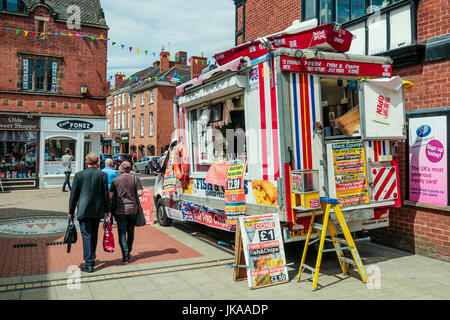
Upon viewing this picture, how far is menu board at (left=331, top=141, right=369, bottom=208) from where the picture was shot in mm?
5535

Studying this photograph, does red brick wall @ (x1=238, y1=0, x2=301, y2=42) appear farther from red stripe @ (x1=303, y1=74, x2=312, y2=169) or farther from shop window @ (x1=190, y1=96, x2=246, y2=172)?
red stripe @ (x1=303, y1=74, x2=312, y2=169)

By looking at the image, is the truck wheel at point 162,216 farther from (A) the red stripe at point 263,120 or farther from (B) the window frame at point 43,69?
(B) the window frame at point 43,69

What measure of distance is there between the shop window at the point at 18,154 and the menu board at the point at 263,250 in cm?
1684

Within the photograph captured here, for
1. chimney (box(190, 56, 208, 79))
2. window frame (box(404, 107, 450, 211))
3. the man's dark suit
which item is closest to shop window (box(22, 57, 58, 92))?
chimney (box(190, 56, 208, 79))

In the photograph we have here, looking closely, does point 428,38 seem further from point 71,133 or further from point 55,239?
point 71,133

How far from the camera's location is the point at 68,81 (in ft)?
66.6

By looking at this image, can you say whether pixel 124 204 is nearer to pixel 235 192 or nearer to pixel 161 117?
pixel 235 192

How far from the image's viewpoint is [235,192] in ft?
20.0

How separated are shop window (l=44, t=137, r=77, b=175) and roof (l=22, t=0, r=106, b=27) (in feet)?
21.4

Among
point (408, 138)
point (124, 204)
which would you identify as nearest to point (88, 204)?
point (124, 204)

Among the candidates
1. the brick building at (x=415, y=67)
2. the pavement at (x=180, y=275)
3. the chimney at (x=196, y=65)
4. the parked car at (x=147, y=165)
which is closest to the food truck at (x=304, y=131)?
the pavement at (x=180, y=275)

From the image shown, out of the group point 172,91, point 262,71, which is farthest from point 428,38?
point 172,91

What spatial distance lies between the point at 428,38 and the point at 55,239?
804cm

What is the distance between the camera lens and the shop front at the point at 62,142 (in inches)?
749
